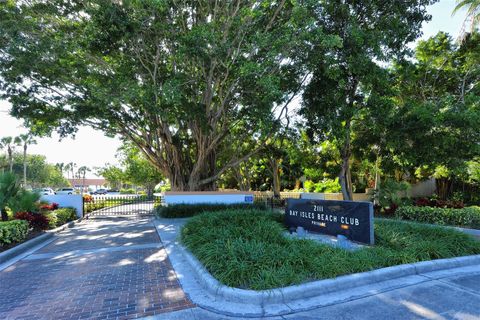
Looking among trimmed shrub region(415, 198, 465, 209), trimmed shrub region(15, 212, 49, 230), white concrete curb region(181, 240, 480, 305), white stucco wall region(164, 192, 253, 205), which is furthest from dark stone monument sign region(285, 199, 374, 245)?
trimmed shrub region(415, 198, 465, 209)

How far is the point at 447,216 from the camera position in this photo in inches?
452

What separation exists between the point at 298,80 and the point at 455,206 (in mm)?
8673

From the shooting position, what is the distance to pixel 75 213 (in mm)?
15742

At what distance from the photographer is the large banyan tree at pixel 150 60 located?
34.3 feet

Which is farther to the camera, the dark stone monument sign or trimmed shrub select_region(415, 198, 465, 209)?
trimmed shrub select_region(415, 198, 465, 209)

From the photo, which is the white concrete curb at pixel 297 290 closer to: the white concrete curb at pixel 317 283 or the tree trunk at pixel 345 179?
the white concrete curb at pixel 317 283

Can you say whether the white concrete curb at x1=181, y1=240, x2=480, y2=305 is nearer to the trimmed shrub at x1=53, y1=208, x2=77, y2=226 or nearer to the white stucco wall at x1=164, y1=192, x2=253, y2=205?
the trimmed shrub at x1=53, y1=208, x2=77, y2=226

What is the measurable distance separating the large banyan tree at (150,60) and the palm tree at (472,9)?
952 cm

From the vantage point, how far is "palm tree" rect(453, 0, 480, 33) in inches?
612

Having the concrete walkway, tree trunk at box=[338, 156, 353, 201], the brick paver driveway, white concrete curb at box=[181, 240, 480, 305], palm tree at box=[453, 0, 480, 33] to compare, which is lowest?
the brick paver driveway

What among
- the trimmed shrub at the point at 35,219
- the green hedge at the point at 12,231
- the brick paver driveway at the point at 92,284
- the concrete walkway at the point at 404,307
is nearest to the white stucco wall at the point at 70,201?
the trimmed shrub at the point at 35,219

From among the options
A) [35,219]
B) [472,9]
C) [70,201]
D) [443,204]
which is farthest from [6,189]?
[472,9]

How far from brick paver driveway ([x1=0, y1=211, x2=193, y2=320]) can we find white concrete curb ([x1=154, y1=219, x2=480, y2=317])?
0.34 m

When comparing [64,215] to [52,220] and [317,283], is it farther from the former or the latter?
[317,283]
